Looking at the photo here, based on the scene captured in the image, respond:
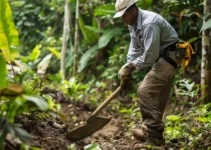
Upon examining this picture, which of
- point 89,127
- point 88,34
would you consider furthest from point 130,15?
point 88,34

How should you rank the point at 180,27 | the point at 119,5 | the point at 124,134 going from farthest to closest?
the point at 180,27, the point at 124,134, the point at 119,5

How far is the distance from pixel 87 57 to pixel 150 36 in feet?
15.9

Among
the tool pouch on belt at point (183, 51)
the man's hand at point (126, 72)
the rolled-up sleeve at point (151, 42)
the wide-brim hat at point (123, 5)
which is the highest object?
the wide-brim hat at point (123, 5)

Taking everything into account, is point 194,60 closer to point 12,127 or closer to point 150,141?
point 150,141

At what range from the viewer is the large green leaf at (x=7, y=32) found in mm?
4488

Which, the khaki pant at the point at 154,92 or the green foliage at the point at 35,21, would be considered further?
the green foliage at the point at 35,21

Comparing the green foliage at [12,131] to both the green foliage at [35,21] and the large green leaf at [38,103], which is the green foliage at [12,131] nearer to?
the large green leaf at [38,103]

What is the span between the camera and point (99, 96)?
8234 millimetres

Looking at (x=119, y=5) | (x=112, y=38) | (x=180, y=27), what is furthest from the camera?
(x=112, y=38)

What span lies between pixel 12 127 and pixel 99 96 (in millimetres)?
5632

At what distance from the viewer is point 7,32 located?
4578mm

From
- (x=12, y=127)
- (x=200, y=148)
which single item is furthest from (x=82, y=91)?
(x=12, y=127)

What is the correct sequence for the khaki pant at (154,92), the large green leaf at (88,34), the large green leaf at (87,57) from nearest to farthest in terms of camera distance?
the khaki pant at (154,92), the large green leaf at (87,57), the large green leaf at (88,34)

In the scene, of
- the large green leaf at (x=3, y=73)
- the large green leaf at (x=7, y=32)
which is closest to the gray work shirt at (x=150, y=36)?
the large green leaf at (x=7, y=32)
